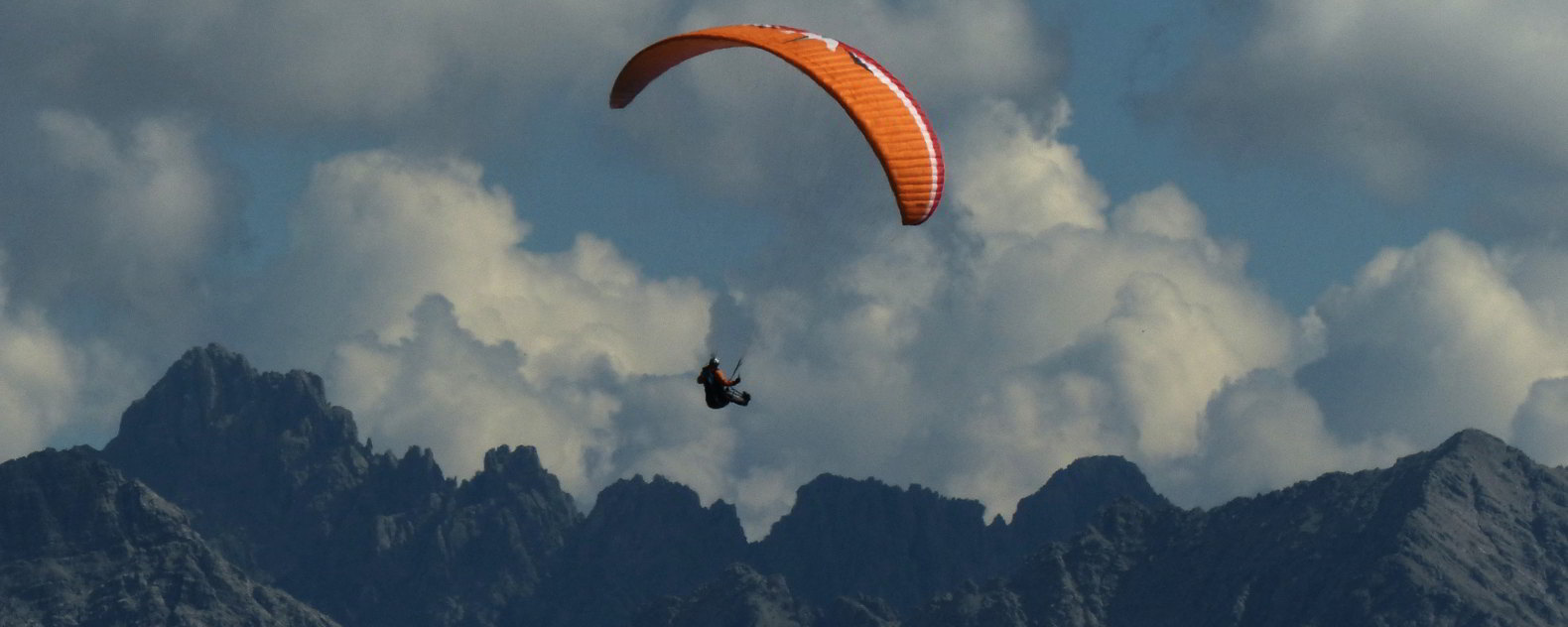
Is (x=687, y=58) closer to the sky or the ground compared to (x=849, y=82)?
closer to the sky

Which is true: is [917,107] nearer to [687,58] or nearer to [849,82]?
[849,82]

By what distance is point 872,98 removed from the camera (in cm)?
12144

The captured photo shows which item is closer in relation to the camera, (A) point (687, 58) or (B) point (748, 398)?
(B) point (748, 398)

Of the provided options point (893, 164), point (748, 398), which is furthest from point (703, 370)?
point (893, 164)

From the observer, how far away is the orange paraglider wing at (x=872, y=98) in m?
118

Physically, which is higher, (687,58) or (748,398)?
(687,58)

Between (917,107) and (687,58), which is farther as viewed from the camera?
(687,58)

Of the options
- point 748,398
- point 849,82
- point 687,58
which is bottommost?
point 748,398

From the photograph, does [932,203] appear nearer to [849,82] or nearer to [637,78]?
[849,82]

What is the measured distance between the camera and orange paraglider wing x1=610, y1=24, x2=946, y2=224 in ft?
387

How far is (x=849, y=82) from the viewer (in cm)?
12150

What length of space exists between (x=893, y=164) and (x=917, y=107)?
6.65 m

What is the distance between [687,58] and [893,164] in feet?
64.1

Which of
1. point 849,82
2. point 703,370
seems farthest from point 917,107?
point 703,370
